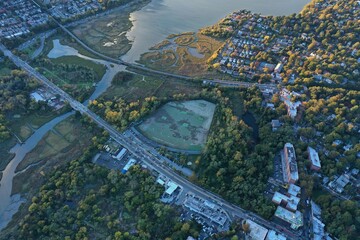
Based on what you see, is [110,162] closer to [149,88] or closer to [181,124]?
[181,124]

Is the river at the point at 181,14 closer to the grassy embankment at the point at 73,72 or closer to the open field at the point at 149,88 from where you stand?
the grassy embankment at the point at 73,72

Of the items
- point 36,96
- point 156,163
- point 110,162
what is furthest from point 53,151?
point 156,163

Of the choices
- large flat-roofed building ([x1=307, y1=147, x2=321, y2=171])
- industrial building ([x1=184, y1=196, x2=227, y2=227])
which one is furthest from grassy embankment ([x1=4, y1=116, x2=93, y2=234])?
large flat-roofed building ([x1=307, y1=147, x2=321, y2=171])

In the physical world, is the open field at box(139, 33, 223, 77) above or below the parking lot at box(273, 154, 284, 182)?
above

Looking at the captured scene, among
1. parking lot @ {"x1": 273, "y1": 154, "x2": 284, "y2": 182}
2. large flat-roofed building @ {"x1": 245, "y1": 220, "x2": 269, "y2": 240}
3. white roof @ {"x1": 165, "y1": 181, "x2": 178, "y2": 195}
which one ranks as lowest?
white roof @ {"x1": 165, "y1": 181, "x2": 178, "y2": 195}

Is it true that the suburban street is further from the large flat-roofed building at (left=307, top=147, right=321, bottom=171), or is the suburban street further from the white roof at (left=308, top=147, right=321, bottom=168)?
the white roof at (left=308, top=147, right=321, bottom=168)

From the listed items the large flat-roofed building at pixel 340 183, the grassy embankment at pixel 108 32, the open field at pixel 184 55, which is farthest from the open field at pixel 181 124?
the grassy embankment at pixel 108 32

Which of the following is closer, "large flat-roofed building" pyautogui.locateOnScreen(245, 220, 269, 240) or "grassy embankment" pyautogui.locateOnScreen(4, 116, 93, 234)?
"large flat-roofed building" pyautogui.locateOnScreen(245, 220, 269, 240)
